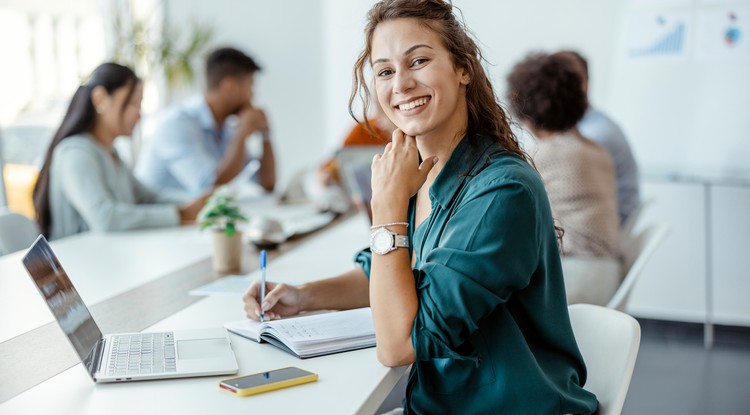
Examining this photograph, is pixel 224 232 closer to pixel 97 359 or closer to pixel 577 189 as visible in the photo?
pixel 97 359

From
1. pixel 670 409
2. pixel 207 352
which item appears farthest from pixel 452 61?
pixel 670 409

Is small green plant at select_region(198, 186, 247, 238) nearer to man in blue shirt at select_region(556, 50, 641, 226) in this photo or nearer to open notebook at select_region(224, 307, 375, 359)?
open notebook at select_region(224, 307, 375, 359)

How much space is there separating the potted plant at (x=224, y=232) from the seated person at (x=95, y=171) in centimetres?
70

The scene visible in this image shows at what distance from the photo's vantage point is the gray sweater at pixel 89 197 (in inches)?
115

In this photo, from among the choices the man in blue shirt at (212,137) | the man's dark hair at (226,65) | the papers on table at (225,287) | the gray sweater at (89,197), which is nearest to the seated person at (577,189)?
the papers on table at (225,287)

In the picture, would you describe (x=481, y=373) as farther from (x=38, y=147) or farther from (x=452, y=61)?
(x=38, y=147)

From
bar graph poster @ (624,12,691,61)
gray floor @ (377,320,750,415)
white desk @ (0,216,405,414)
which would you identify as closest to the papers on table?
white desk @ (0,216,405,414)

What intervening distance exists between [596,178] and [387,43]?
1381 mm

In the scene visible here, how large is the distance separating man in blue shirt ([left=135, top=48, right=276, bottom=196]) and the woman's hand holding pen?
228 cm

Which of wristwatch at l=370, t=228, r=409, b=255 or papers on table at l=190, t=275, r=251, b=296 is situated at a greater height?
wristwatch at l=370, t=228, r=409, b=255

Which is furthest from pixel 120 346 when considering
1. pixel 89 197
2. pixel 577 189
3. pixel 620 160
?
pixel 620 160

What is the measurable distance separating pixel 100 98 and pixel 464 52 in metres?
1.95

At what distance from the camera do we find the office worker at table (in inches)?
53.2

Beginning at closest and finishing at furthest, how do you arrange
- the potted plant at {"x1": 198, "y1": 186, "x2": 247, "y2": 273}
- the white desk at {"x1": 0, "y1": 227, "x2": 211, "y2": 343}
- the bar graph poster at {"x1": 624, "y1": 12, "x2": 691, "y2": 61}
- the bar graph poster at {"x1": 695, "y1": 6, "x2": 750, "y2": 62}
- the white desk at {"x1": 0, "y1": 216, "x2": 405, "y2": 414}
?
the white desk at {"x1": 0, "y1": 216, "x2": 405, "y2": 414}
the white desk at {"x1": 0, "y1": 227, "x2": 211, "y2": 343}
the potted plant at {"x1": 198, "y1": 186, "x2": 247, "y2": 273}
the bar graph poster at {"x1": 695, "y1": 6, "x2": 750, "y2": 62}
the bar graph poster at {"x1": 624, "y1": 12, "x2": 691, "y2": 61}
